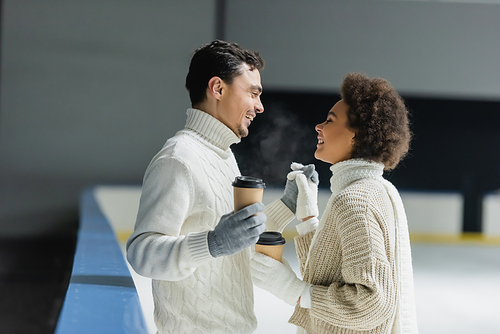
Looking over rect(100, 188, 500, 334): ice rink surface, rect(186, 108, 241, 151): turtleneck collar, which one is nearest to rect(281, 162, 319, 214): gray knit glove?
rect(186, 108, 241, 151): turtleneck collar

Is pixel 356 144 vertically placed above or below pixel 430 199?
above

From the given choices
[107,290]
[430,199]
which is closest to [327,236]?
[107,290]

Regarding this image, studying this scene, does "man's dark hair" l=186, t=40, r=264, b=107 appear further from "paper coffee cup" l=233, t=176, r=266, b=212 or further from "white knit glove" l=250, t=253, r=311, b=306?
"white knit glove" l=250, t=253, r=311, b=306

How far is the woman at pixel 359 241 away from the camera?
1.32m

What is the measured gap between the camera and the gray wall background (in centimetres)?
830

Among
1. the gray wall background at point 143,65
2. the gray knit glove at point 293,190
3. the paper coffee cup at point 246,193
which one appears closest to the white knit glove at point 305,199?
the gray knit glove at point 293,190

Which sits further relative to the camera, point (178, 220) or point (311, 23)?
point (311, 23)

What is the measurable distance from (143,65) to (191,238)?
782 centimetres

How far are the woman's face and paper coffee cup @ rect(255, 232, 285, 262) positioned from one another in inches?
13.6

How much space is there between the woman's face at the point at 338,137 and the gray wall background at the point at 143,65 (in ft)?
22.8

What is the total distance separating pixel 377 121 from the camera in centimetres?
149

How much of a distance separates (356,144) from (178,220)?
0.63 meters

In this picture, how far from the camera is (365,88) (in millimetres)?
1534

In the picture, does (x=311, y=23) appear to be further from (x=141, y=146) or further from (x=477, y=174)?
(x=477, y=174)
